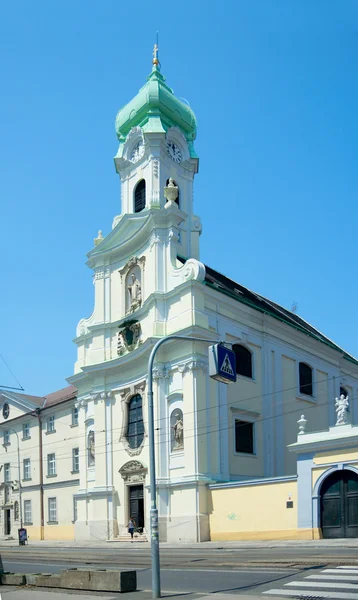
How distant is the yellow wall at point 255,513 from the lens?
30.3 metres

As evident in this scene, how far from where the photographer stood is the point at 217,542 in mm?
32344

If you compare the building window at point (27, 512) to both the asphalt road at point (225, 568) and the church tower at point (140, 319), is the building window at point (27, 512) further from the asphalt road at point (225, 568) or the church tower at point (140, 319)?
the asphalt road at point (225, 568)

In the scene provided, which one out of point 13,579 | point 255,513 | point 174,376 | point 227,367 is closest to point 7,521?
point 174,376

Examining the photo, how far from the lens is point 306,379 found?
4622cm

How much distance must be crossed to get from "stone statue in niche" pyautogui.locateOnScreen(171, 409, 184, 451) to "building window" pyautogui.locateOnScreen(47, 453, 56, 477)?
1735cm

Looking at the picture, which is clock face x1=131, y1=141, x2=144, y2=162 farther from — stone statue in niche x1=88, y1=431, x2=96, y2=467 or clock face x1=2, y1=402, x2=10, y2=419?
clock face x1=2, y1=402, x2=10, y2=419

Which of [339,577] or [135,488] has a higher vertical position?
[339,577]

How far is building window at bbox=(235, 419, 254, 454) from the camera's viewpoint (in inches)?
1508

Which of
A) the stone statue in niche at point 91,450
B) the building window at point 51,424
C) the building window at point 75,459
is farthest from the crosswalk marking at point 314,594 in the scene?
the building window at point 51,424

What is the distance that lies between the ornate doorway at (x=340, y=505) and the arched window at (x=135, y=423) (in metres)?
12.9

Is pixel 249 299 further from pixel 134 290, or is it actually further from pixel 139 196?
pixel 139 196

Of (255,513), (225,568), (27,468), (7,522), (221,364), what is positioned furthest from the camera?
(7,522)

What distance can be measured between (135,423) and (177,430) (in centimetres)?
407

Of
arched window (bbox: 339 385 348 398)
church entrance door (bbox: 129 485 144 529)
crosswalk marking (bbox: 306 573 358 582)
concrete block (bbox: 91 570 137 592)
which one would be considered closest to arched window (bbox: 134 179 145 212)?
church entrance door (bbox: 129 485 144 529)
